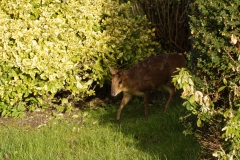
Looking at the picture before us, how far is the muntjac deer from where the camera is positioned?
30.0 feet

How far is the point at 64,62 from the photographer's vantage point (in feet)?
30.3

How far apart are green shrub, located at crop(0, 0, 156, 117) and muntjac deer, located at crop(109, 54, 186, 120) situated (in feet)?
2.17

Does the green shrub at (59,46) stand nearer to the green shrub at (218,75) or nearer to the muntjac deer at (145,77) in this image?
the muntjac deer at (145,77)

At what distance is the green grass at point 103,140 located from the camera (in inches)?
263

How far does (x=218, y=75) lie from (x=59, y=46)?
176 inches

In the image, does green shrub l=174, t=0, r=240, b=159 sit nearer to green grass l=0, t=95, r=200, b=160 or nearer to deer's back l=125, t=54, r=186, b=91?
green grass l=0, t=95, r=200, b=160

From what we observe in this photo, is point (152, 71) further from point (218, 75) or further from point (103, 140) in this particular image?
point (218, 75)

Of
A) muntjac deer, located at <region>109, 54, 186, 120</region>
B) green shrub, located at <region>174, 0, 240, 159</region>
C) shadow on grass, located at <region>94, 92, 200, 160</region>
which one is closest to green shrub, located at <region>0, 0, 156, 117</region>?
muntjac deer, located at <region>109, 54, 186, 120</region>

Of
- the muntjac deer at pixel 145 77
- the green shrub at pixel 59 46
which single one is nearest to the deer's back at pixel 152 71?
the muntjac deer at pixel 145 77

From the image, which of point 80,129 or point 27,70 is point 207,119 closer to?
point 80,129

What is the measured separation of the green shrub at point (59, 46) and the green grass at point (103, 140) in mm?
678

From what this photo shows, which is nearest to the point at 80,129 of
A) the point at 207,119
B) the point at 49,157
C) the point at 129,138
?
the point at 129,138

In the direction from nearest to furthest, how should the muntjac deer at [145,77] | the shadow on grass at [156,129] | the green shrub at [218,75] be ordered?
the green shrub at [218,75], the shadow on grass at [156,129], the muntjac deer at [145,77]

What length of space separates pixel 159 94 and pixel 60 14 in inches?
99.0
